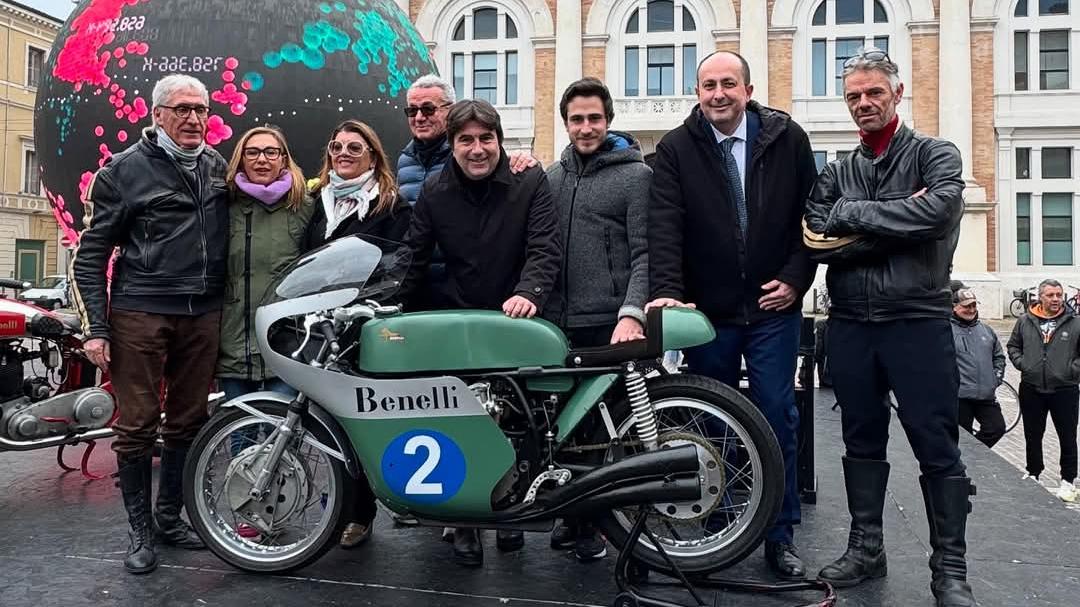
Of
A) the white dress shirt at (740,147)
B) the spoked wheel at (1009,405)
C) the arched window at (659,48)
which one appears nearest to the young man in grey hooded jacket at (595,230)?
the white dress shirt at (740,147)

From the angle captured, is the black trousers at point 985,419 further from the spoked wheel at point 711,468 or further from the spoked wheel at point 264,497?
the spoked wheel at point 264,497

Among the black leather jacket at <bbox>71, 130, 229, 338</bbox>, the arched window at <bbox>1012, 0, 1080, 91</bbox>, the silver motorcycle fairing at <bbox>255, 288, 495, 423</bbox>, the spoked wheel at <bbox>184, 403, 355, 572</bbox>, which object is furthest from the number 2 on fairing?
the arched window at <bbox>1012, 0, 1080, 91</bbox>

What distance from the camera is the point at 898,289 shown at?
133 inches

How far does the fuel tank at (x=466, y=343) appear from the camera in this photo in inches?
129

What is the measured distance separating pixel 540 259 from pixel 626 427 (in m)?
0.81

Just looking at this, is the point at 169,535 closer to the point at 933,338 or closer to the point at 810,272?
the point at 810,272

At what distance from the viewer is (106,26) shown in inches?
193

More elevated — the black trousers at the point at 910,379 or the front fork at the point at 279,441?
the black trousers at the point at 910,379

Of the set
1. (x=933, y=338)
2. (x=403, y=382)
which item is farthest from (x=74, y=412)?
(x=933, y=338)

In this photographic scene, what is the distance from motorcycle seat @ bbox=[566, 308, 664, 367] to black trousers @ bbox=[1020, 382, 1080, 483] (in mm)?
5063

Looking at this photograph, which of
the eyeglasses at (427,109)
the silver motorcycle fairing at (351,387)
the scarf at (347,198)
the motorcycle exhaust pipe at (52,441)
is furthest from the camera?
the motorcycle exhaust pipe at (52,441)

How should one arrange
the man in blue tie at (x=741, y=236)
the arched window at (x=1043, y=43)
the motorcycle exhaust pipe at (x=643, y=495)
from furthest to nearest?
the arched window at (x=1043, y=43) → the man in blue tie at (x=741, y=236) → the motorcycle exhaust pipe at (x=643, y=495)

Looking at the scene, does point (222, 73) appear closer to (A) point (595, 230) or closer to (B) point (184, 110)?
(B) point (184, 110)

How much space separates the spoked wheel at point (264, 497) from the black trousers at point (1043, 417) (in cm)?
586
